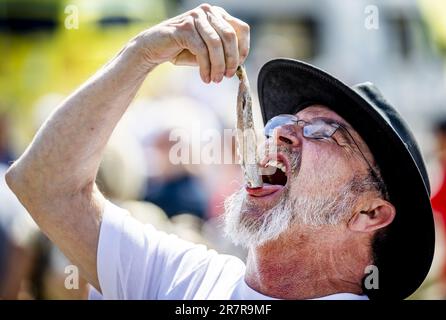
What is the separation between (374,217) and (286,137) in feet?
1.08

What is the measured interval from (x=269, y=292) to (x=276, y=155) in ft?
1.23

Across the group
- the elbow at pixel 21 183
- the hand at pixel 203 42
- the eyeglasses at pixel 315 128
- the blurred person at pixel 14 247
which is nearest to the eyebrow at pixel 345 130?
the eyeglasses at pixel 315 128

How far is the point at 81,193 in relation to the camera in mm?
2424

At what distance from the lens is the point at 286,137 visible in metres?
2.50

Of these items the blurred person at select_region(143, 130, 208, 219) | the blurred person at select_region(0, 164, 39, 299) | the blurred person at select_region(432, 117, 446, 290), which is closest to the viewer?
the blurred person at select_region(0, 164, 39, 299)

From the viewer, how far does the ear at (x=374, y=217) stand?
2482 millimetres

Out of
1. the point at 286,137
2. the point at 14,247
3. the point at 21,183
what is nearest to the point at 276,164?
the point at 286,137

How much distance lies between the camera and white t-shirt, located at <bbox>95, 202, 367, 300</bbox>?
7.92ft

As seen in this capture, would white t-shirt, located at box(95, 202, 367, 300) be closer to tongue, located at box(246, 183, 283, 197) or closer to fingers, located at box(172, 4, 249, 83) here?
tongue, located at box(246, 183, 283, 197)

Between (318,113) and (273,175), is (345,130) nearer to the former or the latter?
(318,113)

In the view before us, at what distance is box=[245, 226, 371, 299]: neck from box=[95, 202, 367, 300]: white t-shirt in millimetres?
54

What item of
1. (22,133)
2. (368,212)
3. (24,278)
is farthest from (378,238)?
(22,133)

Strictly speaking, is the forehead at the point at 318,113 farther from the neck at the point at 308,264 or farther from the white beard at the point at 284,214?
the neck at the point at 308,264

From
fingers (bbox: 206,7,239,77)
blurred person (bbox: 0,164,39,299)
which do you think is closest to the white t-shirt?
fingers (bbox: 206,7,239,77)
